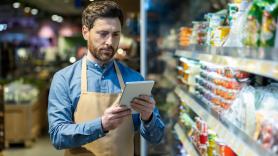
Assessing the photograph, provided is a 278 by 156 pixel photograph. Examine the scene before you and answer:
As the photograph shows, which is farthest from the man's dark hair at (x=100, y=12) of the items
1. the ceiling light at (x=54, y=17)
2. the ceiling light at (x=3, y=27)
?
the ceiling light at (x=54, y=17)

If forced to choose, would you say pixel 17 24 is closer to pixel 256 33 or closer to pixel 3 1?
pixel 3 1

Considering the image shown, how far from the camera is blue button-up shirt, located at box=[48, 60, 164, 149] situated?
2.21 meters

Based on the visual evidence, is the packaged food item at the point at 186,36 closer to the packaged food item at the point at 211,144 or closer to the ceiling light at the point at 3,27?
the packaged food item at the point at 211,144

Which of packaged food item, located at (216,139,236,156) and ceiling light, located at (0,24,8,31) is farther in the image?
ceiling light, located at (0,24,8,31)

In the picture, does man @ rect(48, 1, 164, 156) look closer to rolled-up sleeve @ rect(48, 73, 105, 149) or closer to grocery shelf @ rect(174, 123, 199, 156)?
rolled-up sleeve @ rect(48, 73, 105, 149)

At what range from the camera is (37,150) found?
23.2ft

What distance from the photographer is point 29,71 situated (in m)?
9.23

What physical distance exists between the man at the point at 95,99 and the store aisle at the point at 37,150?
14.2ft

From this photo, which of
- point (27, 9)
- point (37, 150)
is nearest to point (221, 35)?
point (37, 150)

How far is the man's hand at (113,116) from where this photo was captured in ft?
6.91

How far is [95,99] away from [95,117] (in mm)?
96

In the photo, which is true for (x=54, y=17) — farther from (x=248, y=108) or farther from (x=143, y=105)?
(x=248, y=108)

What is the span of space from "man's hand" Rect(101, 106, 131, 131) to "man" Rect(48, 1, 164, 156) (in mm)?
53

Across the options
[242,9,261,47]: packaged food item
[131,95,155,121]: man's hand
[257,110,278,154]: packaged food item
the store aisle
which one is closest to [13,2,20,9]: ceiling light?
the store aisle
